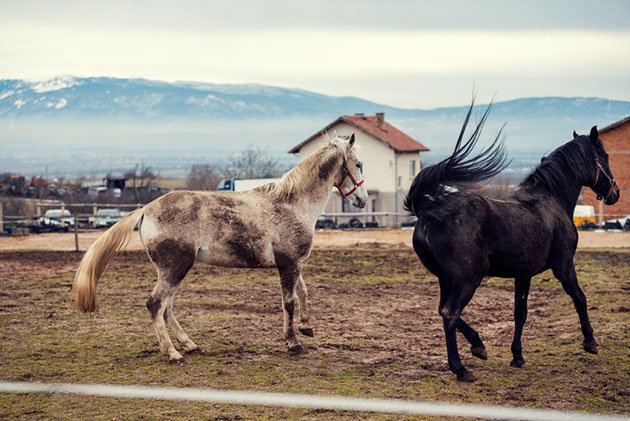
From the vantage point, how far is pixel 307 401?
267 inches

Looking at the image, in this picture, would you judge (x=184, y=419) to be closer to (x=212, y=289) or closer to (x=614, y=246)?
(x=212, y=289)

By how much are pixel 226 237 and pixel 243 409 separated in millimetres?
2403

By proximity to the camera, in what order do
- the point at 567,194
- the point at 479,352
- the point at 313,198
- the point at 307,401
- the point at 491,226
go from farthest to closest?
1. the point at 313,198
2. the point at 567,194
3. the point at 479,352
4. the point at 491,226
5. the point at 307,401

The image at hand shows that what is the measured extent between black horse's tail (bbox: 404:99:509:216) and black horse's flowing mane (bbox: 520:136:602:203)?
47cm

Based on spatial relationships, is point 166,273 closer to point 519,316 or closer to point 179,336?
point 179,336

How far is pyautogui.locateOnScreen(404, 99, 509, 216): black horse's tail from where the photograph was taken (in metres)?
7.83

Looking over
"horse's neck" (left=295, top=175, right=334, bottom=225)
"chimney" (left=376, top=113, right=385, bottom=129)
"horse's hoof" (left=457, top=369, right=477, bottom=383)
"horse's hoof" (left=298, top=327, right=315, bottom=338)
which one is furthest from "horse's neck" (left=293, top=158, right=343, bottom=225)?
"chimney" (left=376, top=113, right=385, bottom=129)

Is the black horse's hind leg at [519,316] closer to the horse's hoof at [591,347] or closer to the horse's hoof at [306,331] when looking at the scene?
the horse's hoof at [591,347]

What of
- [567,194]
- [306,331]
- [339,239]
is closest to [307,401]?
[306,331]

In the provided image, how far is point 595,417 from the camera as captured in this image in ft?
20.6

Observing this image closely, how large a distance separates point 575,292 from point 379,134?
50.2 metres

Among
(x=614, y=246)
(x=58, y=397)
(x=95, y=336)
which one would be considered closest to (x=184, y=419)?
(x=58, y=397)

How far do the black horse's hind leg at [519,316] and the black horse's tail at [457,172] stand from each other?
1.12 metres

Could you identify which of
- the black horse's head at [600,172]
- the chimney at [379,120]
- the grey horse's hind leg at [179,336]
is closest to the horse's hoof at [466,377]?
the black horse's head at [600,172]
